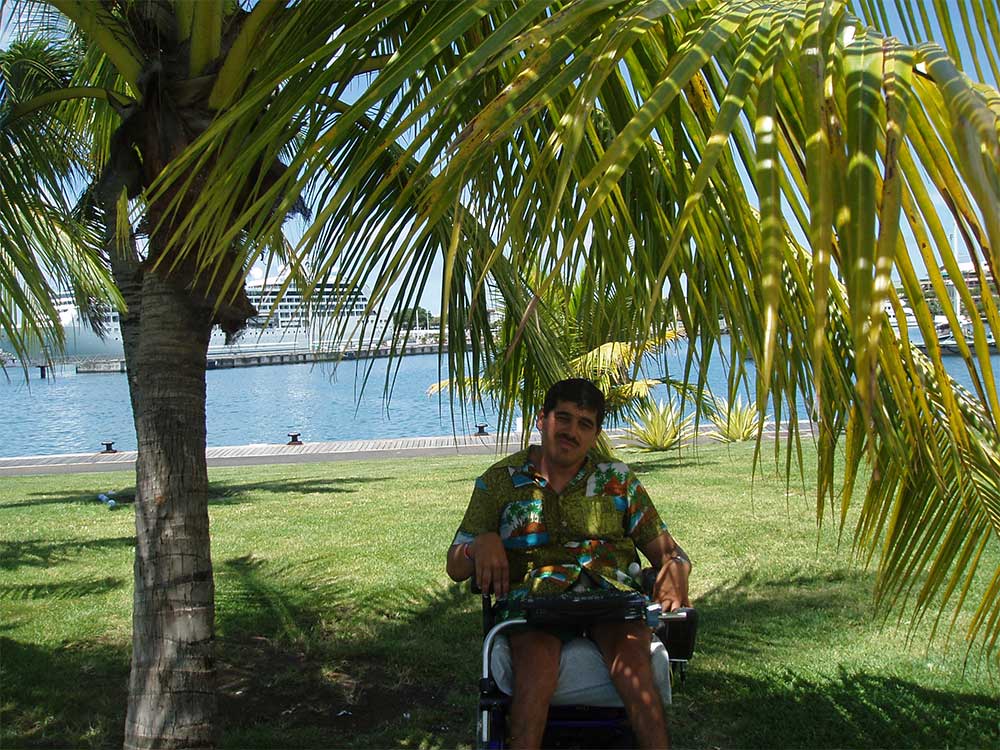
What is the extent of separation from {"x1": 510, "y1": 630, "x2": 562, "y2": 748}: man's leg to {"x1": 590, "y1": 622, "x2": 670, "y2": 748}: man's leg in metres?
0.17

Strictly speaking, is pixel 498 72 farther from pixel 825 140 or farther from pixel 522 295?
pixel 522 295

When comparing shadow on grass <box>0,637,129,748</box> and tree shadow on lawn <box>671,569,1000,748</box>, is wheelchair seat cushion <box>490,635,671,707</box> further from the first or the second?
shadow on grass <box>0,637,129,748</box>

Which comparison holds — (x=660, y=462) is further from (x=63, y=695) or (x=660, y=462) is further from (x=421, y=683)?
(x=63, y=695)

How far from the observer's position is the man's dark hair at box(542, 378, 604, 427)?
353 cm

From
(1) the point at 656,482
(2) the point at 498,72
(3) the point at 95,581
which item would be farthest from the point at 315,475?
(2) the point at 498,72

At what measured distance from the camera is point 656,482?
11805 millimetres

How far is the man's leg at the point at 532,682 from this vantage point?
9.81 feet

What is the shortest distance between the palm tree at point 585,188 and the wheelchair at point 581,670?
728 mm

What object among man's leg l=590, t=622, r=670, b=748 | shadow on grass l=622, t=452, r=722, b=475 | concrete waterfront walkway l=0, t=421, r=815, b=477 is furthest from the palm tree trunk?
concrete waterfront walkway l=0, t=421, r=815, b=477

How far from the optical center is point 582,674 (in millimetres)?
3188

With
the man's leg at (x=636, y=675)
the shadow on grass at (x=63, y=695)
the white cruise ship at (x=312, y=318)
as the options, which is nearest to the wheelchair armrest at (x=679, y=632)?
the man's leg at (x=636, y=675)

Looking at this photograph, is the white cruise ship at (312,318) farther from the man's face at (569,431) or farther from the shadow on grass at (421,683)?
the shadow on grass at (421,683)

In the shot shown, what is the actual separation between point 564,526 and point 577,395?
0.49 m

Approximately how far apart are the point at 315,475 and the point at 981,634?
34.3 feet
